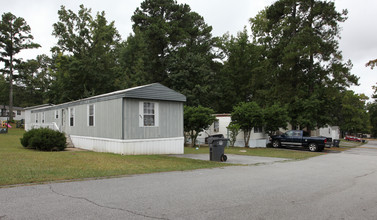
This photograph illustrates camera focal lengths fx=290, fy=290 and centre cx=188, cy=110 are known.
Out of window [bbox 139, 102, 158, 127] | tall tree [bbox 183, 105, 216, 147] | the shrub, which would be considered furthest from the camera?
tall tree [bbox 183, 105, 216, 147]

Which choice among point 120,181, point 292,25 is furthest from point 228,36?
point 120,181

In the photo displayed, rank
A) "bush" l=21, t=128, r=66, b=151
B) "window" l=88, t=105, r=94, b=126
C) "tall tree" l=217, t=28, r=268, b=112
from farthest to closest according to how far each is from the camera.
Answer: "tall tree" l=217, t=28, r=268, b=112 → "window" l=88, t=105, r=94, b=126 → "bush" l=21, t=128, r=66, b=151

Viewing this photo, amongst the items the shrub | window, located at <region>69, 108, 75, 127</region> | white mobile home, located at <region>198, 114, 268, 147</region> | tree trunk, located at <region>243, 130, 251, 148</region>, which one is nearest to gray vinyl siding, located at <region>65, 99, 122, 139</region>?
window, located at <region>69, 108, 75, 127</region>

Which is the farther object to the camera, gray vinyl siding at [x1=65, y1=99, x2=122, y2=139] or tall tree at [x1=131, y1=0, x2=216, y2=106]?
tall tree at [x1=131, y1=0, x2=216, y2=106]

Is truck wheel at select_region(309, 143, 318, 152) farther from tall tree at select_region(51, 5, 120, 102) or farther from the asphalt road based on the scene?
tall tree at select_region(51, 5, 120, 102)

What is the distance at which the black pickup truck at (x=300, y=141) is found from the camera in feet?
76.9

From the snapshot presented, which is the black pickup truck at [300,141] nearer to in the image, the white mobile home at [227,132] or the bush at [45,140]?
the white mobile home at [227,132]

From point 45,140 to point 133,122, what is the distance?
17.1ft

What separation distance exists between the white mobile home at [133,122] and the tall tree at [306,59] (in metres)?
16.0

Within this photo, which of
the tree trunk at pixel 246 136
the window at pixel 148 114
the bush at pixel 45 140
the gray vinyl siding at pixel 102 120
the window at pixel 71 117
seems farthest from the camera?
the tree trunk at pixel 246 136

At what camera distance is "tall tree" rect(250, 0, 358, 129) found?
28031 mm

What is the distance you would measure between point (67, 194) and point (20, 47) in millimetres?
49451

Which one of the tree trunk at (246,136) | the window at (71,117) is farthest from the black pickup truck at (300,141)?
the window at (71,117)

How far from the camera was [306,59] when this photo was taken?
29781 mm
